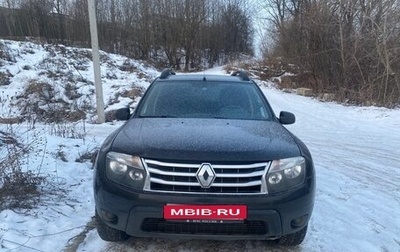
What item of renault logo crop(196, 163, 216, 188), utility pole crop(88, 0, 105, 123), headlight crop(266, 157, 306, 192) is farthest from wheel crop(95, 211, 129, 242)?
utility pole crop(88, 0, 105, 123)

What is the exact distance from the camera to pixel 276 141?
3131mm

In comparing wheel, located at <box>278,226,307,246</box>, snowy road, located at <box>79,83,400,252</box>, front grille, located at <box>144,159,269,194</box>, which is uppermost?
front grille, located at <box>144,159,269,194</box>

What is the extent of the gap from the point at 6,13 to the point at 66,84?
55.5 ft

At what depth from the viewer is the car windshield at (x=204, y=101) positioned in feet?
13.0

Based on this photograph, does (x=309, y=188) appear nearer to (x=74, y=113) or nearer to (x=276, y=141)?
(x=276, y=141)

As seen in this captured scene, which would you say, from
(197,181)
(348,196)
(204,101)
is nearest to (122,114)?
(204,101)

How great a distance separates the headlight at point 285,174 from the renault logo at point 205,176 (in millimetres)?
426

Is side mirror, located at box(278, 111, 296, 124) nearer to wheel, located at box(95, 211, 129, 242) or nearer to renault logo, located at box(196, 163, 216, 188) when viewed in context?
renault logo, located at box(196, 163, 216, 188)

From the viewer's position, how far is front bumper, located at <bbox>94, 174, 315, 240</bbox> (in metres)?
2.69

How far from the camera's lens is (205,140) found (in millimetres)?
3004

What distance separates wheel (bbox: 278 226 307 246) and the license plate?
25.2 inches

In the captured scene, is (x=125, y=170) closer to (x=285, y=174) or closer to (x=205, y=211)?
(x=205, y=211)

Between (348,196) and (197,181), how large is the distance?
2747mm

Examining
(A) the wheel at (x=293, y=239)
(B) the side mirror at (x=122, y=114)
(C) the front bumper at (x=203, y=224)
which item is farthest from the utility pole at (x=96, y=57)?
(A) the wheel at (x=293, y=239)
